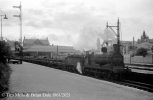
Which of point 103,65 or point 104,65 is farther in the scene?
point 103,65

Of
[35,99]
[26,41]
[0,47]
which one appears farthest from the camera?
[26,41]

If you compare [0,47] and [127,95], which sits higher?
[0,47]

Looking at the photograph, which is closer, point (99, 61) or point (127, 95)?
point (127, 95)

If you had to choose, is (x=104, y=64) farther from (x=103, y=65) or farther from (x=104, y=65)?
(x=104, y=65)

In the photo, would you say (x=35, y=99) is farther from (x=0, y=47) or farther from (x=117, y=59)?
(x=117, y=59)

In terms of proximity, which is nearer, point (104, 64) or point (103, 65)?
point (103, 65)

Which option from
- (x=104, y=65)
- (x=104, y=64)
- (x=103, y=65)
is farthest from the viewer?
(x=104, y=64)

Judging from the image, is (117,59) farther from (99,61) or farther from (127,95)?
(127,95)

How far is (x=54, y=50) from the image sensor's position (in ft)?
382

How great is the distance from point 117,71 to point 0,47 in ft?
31.2

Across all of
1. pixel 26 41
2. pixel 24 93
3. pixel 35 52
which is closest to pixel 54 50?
pixel 35 52

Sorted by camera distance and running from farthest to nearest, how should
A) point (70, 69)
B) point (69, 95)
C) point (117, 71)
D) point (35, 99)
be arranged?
point (70, 69)
point (117, 71)
point (69, 95)
point (35, 99)

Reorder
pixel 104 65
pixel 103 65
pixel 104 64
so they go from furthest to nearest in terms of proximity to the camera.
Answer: pixel 104 64
pixel 103 65
pixel 104 65

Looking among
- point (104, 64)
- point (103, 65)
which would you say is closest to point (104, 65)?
point (103, 65)
